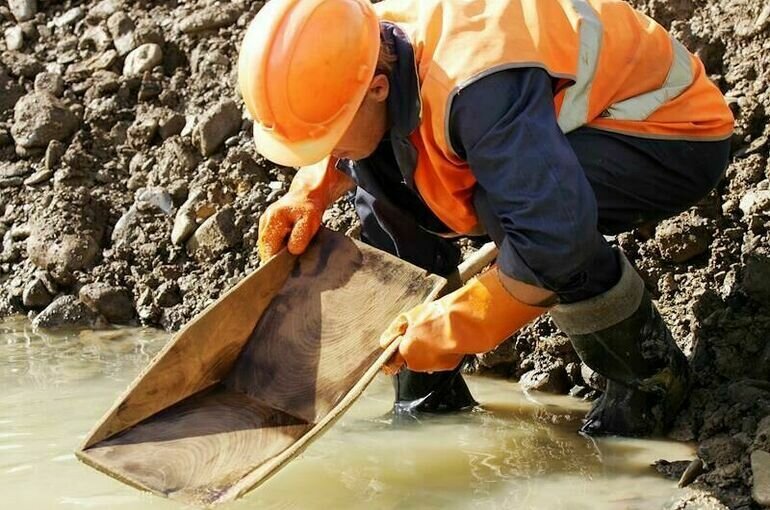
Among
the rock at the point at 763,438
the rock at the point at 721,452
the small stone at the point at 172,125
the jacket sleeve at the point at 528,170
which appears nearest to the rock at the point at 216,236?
the small stone at the point at 172,125

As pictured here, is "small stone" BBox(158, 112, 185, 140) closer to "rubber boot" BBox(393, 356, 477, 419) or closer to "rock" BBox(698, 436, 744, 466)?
"rubber boot" BBox(393, 356, 477, 419)

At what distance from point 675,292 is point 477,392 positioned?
780mm

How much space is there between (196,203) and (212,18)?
1.19 m

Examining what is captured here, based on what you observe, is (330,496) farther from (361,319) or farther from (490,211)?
(490,211)

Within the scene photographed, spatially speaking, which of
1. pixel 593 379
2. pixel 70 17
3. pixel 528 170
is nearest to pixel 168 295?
pixel 593 379

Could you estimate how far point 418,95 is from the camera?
2787 millimetres

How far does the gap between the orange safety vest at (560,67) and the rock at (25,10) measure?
12.9 feet

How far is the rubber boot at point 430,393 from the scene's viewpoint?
3701mm

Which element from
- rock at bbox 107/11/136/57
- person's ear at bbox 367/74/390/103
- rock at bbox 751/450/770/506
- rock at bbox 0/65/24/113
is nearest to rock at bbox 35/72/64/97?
rock at bbox 0/65/24/113

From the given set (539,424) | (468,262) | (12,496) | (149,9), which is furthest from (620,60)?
(149,9)

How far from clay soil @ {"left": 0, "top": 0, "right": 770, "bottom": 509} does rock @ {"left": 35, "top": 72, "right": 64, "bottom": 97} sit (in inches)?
0.5

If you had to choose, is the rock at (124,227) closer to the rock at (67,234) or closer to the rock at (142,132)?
the rock at (67,234)

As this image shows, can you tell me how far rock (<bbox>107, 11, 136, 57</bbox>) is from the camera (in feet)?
19.4

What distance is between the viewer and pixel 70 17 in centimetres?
631
